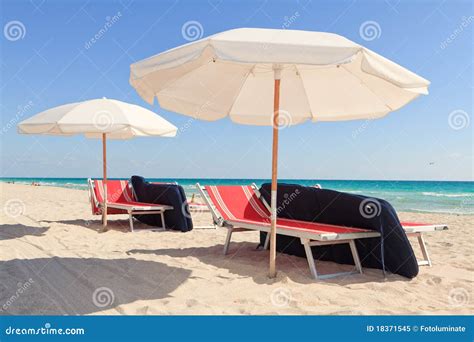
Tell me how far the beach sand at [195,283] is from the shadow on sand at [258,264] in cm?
1

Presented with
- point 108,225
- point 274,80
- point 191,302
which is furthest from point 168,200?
point 191,302

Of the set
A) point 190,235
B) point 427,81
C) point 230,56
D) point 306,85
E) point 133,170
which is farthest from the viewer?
point 133,170

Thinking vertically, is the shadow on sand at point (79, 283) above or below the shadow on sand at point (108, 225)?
above

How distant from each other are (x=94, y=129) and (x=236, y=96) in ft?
7.38

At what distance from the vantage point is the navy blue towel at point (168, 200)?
786 cm

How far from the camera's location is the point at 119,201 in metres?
8.99

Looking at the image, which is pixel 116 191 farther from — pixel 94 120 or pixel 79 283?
pixel 79 283

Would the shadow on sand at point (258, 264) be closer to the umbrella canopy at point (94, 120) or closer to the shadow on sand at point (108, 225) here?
the umbrella canopy at point (94, 120)

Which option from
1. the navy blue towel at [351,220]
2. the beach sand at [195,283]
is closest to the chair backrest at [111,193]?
the beach sand at [195,283]
